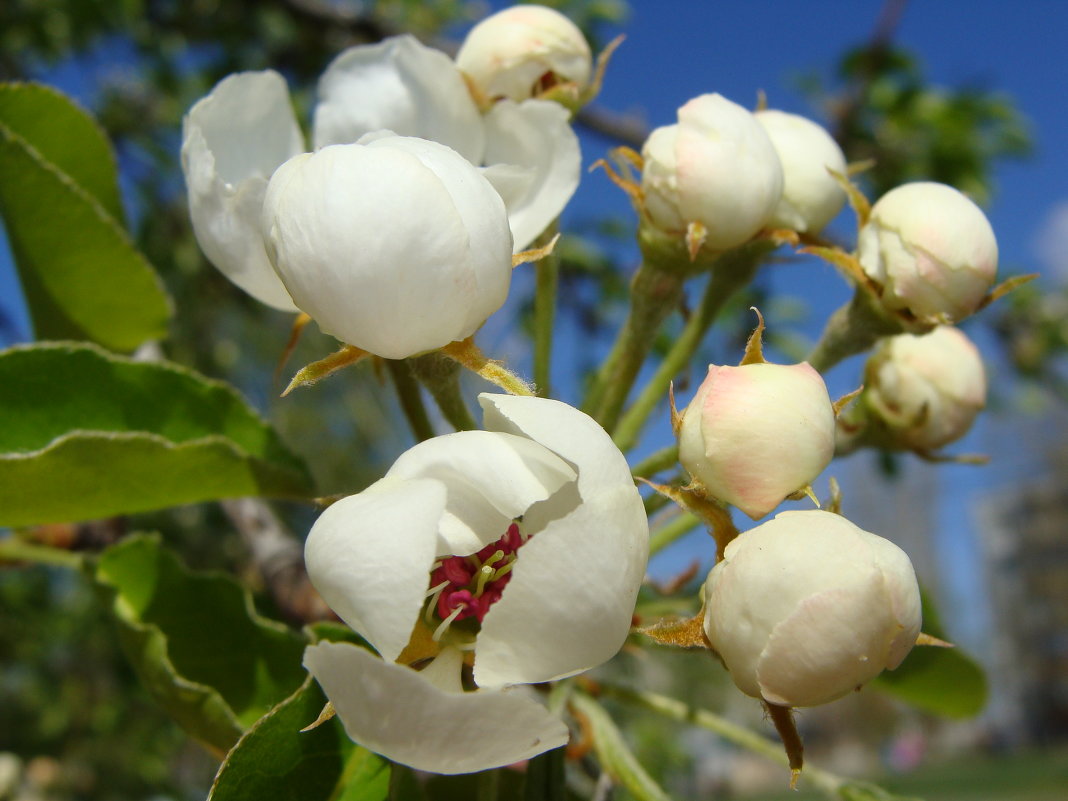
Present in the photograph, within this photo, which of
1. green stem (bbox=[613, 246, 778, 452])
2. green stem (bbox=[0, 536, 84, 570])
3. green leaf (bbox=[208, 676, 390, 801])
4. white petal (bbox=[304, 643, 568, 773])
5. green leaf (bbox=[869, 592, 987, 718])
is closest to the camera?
white petal (bbox=[304, 643, 568, 773])

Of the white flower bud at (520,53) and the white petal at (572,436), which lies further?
the white flower bud at (520,53)

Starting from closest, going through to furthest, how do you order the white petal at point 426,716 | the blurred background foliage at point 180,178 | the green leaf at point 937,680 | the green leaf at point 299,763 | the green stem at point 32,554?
the white petal at point 426,716 < the green leaf at point 299,763 < the green stem at point 32,554 < the green leaf at point 937,680 < the blurred background foliage at point 180,178

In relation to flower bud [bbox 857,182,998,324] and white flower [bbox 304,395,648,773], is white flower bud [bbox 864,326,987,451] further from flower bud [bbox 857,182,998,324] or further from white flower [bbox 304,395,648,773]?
white flower [bbox 304,395,648,773]

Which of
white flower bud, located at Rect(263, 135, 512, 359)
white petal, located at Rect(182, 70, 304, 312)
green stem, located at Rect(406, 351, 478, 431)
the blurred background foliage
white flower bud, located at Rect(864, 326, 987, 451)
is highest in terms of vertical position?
white flower bud, located at Rect(263, 135, 512, 359)

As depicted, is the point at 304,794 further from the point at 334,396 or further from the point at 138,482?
the point at 334,396

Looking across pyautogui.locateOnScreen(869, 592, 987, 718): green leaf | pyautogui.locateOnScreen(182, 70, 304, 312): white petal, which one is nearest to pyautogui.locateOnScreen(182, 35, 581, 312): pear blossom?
pyautogui.locateOnScreen(182, 70, 304, 312): white petal

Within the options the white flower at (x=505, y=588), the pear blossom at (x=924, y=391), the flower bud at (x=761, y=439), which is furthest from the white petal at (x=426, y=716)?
the pear blossom at (x=924, y=391)

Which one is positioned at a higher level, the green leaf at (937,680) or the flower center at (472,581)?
the flower center at (472,581)

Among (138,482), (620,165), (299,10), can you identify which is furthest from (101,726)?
(620,165)

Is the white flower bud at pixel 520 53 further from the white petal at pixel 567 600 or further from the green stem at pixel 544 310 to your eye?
the white petal at pixel 567 600
